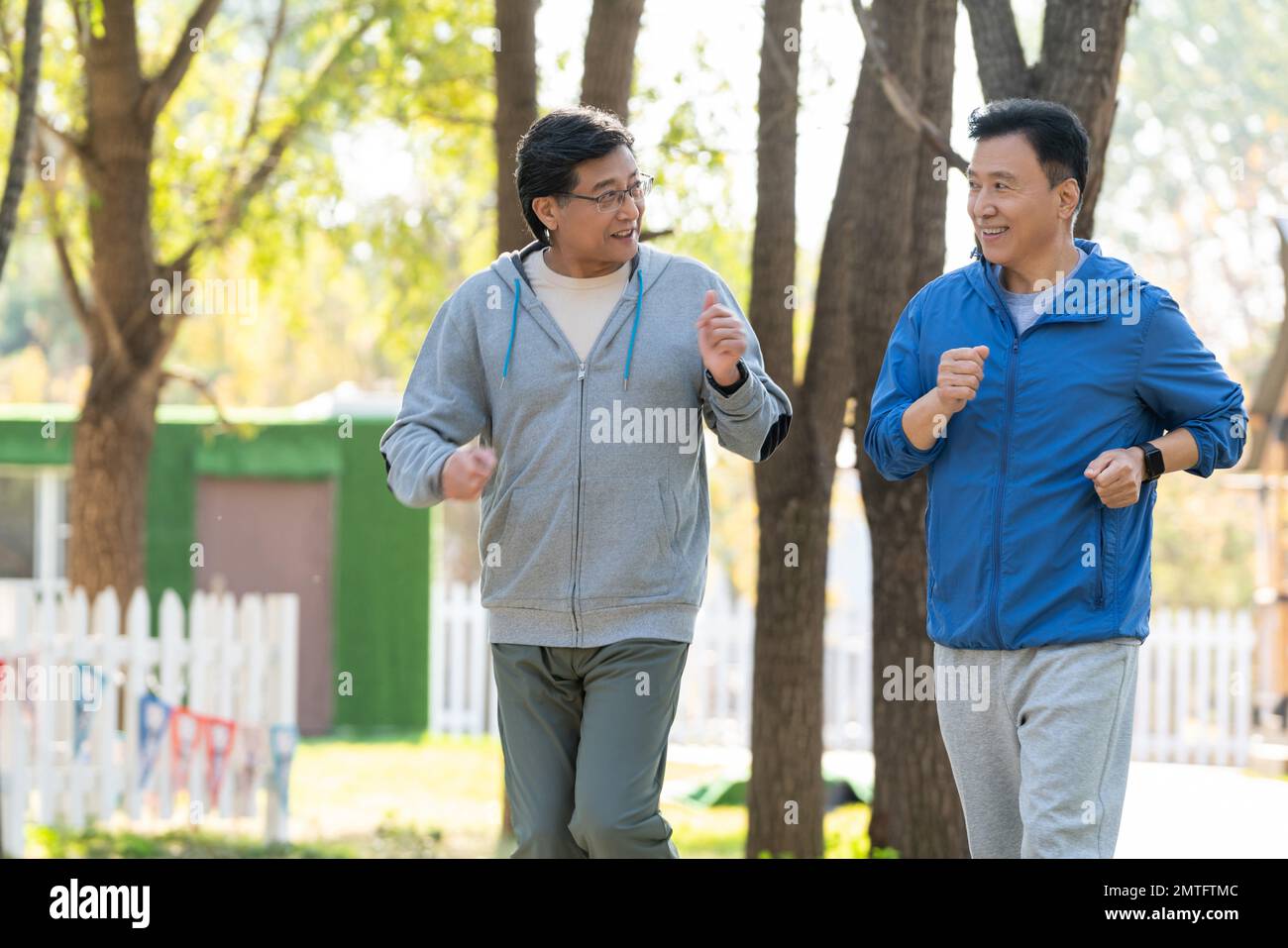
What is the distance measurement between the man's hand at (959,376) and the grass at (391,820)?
11.1ft

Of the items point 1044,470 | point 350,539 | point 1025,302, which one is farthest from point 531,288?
point 350,539

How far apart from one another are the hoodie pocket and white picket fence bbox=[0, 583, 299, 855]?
19.6ft

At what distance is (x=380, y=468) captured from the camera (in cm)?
1523

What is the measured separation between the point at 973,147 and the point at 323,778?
392 inches

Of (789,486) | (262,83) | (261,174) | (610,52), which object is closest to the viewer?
(789,486)

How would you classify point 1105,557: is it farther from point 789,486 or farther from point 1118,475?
point 789,486

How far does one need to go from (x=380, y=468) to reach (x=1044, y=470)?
12210 mm

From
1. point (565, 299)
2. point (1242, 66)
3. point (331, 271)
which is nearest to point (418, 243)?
point (331, 271)

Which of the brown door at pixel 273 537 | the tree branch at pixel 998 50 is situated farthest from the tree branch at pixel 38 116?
the tree branch at pixel 998 50

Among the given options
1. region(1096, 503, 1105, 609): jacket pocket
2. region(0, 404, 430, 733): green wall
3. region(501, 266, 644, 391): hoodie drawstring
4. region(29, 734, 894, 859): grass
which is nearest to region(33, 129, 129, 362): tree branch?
region(29, 734, 894, 859): grass

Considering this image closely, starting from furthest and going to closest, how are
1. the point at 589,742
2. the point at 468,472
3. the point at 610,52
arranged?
1. the point at 610,52
2. the point at 589,742
3. the point at 468,472

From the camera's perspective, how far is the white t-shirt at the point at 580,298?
12.1 feet

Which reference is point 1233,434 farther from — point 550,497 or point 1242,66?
point 1242,66

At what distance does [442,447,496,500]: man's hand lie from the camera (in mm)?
3312
